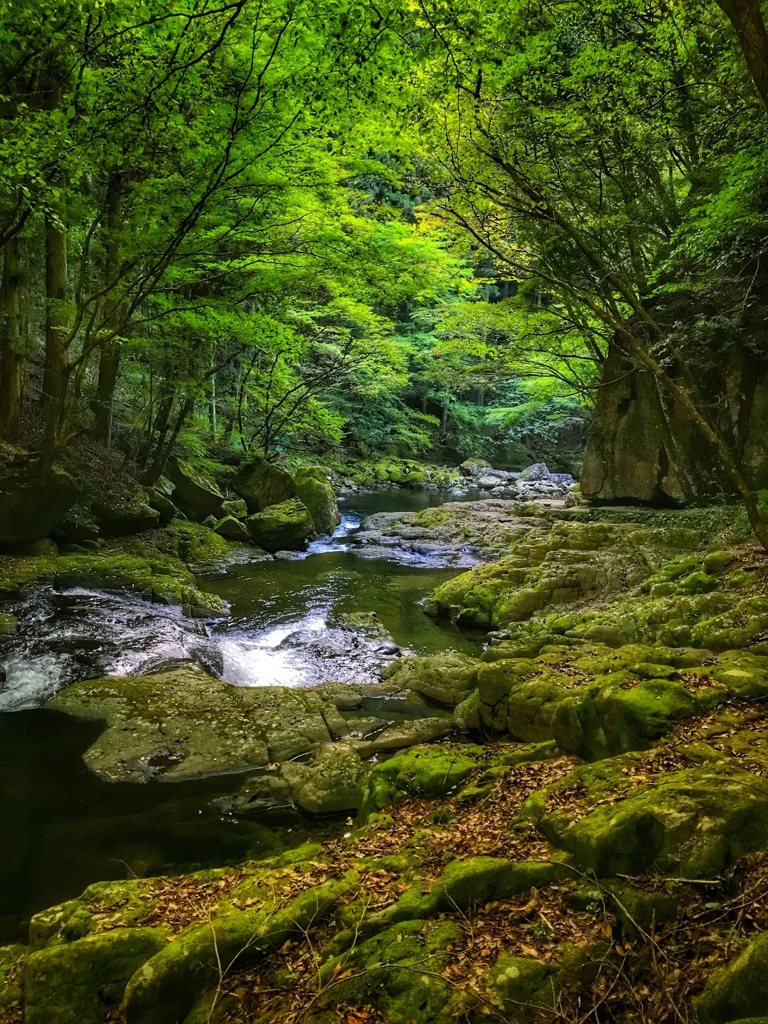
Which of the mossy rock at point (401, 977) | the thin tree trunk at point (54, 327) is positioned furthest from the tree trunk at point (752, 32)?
the thin tree trunk at point (54, 327)

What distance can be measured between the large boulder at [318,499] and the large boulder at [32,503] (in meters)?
8.94

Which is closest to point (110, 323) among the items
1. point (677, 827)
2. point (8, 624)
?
point (8, 624)

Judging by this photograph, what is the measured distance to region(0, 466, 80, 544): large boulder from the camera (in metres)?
11.3

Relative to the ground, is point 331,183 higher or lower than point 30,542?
higher

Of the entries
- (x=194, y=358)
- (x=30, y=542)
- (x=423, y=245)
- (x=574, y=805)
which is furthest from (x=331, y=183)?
(x=574, y=805)

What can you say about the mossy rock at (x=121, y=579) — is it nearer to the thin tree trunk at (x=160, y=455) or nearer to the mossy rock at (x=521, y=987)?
Answer: the thin tree trunk at (x=160, y=455)

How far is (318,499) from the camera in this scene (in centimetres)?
2052

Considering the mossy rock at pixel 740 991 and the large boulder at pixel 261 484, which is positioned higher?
the large boulder at pixel 261 484

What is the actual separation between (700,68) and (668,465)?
879cm

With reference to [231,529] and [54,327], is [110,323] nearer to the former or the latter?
[54,327]

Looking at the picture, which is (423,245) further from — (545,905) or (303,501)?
(545,905)

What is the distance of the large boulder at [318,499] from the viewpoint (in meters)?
20.2

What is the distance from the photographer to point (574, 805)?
3.75 m

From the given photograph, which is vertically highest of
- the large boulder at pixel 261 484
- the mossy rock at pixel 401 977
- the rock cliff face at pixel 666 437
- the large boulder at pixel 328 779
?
the rock cliff face at pixel 666 437
